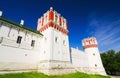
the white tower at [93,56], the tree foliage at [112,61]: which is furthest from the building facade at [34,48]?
the tree foliage at [112,61]

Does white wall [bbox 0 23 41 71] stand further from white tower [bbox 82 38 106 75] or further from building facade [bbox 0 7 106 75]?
white tower [bbox 82 38 106 75]

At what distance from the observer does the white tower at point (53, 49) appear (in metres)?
18.0

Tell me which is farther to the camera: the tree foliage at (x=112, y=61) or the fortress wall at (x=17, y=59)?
the tree foliage at (x=112, y=61)

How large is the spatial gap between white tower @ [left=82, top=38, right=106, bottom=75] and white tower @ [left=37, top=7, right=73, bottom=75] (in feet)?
58.5

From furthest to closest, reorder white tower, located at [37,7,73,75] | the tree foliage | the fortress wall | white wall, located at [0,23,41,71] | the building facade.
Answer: the tree foliage
white tower, located at [37,7,73,75]
the building facade
white wall, located at [0,23,41,71]
the fortress wall

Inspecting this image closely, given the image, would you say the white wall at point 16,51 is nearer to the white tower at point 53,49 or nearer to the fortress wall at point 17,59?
the fortress wall at point 17,59

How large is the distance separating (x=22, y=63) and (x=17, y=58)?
1.49 metres

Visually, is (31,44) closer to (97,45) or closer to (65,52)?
(65,52)

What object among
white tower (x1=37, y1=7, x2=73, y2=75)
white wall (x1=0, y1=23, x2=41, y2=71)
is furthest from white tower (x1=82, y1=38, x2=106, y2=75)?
white wall (x1=0, y1=23, x2=41, y2=71)

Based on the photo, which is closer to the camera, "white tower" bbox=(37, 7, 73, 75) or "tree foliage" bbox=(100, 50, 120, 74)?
"white tower" bbox=(37, 7, 73, 75)

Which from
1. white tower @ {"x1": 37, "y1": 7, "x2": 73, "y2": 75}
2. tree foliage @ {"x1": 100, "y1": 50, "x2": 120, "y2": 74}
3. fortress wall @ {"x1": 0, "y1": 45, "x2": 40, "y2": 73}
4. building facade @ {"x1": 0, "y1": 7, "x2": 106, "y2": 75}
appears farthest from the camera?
tree foliage @ {"x1": 100, "y1": 50, "x2": 120, "y2": 74}

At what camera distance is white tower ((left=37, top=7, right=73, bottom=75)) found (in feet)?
59.0

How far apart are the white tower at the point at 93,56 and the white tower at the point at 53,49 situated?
1782 centimetres

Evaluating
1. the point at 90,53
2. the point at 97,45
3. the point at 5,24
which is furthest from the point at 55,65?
the point at 97,45
